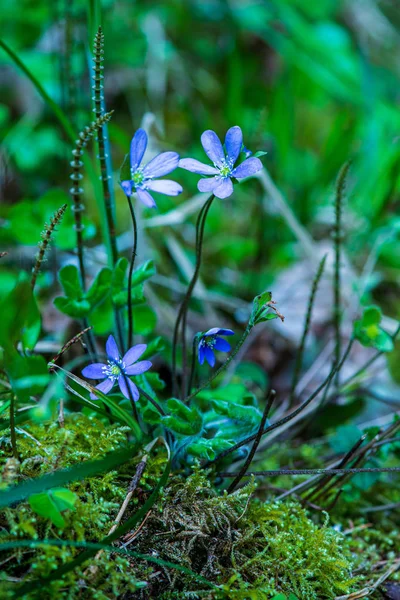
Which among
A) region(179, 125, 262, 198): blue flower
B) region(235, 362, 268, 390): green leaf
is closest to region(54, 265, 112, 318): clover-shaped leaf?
region(179, 125, 262, 198): blue flower

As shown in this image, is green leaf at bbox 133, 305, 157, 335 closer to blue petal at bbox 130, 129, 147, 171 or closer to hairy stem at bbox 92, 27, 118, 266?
hairy stem at bbox 92, 27, 118, 266

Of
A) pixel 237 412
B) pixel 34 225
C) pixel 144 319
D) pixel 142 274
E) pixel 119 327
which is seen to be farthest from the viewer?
pixel 34 225

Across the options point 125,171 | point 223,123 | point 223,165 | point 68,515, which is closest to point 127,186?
point 125,171

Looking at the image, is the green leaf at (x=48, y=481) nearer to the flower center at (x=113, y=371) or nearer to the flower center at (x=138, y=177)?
the flower center at (x=113, y=371)

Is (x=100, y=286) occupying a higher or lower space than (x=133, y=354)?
higher

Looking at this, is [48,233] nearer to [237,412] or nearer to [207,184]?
[207,184]

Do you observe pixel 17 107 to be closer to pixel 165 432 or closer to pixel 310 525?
pixel 165 432

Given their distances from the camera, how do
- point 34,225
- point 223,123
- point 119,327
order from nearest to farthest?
point 119,327, point 34,225, point 223,123
